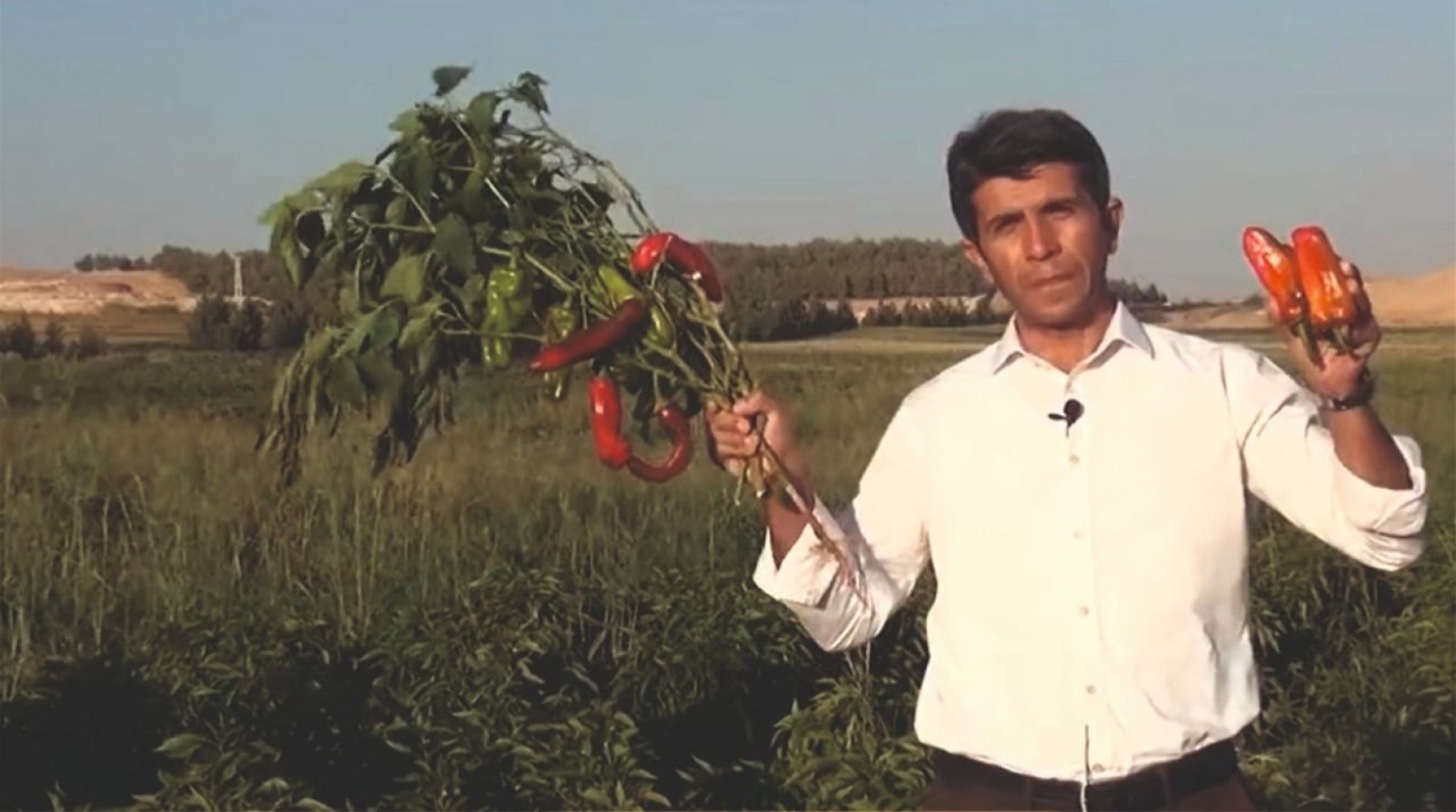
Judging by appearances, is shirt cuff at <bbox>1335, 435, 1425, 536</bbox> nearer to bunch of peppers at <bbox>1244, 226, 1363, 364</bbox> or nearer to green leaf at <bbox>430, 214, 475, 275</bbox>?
→ bunch of peppers at <bbox>1244, 226, 1363, 364</bbox>

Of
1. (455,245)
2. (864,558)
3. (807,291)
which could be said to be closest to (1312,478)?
(864,558)

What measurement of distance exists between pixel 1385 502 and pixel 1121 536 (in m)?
0.34

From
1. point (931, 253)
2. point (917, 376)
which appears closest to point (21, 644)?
point (931, 253)

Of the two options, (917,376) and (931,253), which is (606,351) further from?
(917,376)

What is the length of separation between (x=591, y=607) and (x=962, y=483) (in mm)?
3506

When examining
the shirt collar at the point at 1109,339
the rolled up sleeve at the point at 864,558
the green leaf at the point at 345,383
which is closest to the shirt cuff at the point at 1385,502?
the shirt collar at the point at 1109,339

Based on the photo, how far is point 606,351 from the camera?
2707 mm

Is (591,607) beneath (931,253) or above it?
beneath

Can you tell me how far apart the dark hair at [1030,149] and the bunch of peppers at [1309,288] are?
0.28 meters

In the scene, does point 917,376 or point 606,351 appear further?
point 917,376

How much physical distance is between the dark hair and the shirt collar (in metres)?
0.16

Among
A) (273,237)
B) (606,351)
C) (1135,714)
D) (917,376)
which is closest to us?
(1135,714)

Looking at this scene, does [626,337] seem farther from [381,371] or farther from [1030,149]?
[1030,149]

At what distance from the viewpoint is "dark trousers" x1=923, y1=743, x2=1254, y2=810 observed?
251 cm
